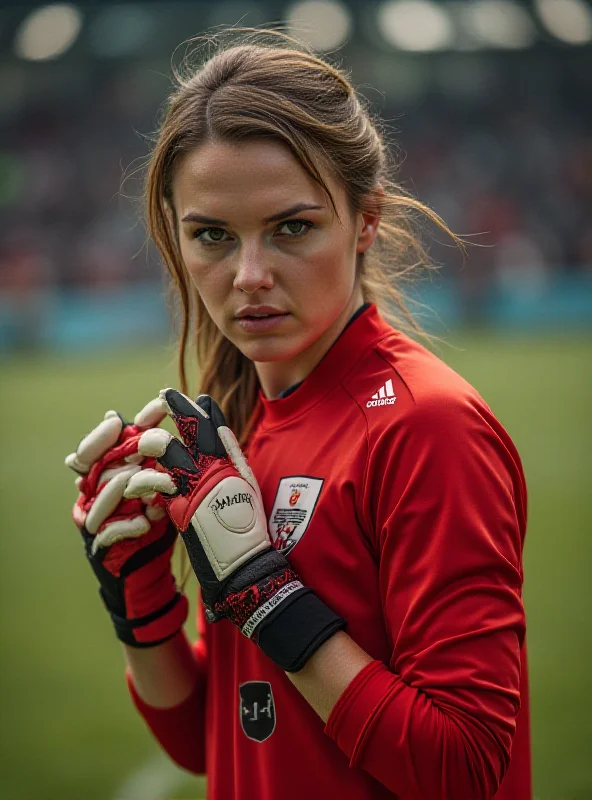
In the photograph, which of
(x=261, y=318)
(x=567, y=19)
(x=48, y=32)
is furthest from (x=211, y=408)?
(x=567, y=19)

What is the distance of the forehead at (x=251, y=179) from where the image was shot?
1617 mm

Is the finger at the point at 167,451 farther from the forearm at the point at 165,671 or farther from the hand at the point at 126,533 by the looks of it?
the forearm at the point at 165,671

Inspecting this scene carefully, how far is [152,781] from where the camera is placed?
11.4ft

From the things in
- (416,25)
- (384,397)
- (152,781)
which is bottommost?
(152,781)

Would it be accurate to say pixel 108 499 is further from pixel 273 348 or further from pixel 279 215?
pixel 279 215

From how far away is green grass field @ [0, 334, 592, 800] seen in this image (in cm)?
359

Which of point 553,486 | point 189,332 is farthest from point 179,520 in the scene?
point 553,486

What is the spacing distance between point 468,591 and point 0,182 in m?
25.6

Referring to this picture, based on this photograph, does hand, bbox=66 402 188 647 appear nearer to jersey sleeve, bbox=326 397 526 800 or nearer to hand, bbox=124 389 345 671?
hand, bbox=124 389 345 671

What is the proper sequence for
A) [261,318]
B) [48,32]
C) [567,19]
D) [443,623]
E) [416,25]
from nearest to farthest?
[443,623], [261,318], [48,32], [567,19], [416,25]

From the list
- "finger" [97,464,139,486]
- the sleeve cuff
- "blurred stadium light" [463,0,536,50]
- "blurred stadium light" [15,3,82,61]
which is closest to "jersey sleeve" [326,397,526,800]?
the sleeve cuff

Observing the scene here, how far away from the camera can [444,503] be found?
142 centimetres

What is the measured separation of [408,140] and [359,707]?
25486 mm

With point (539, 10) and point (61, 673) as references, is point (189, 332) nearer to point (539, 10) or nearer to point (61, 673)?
point (61, 673)
